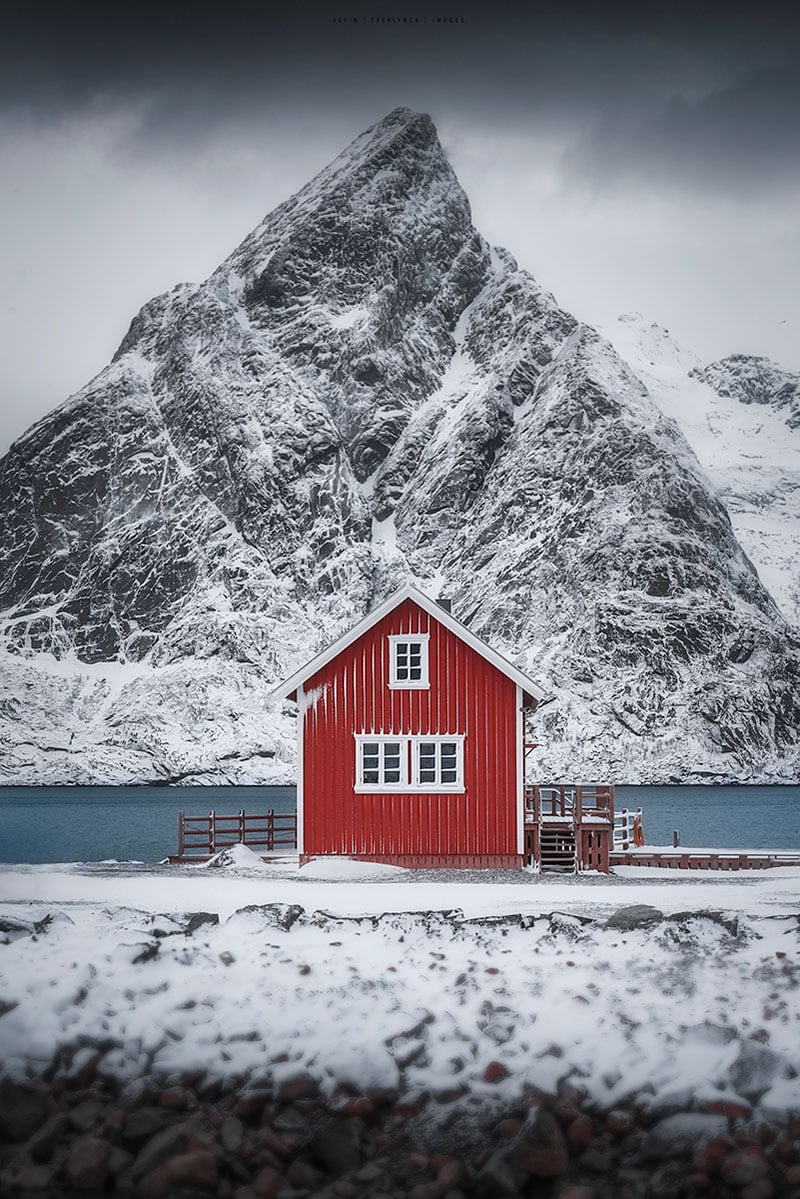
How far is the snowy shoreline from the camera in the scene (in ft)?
23.6

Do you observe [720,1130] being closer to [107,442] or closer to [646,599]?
[646,599]

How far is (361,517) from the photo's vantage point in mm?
167375

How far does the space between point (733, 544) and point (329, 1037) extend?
504ft

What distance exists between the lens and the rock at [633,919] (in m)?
10.2

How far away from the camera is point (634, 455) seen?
154375 mm

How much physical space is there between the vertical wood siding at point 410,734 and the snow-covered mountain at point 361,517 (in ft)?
368

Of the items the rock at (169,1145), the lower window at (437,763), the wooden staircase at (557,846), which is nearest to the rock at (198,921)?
the rock at (169,1145)

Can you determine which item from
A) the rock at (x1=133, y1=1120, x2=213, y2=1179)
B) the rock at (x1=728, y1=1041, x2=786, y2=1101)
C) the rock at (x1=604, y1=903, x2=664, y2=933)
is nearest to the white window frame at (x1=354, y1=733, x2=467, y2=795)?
the rock at (x1=604, y1=903, x2=664, y2=933)

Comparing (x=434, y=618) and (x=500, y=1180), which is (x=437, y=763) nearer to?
(x=434, y=618)

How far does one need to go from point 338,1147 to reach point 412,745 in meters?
14.6

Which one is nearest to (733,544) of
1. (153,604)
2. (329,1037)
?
(153,604)

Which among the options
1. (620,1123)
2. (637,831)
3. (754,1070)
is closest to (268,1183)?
(620,1123)

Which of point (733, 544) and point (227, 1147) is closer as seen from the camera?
point (227, 1147)

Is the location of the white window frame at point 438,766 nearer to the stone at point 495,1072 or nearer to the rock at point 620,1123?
the stone at point 495,1072
